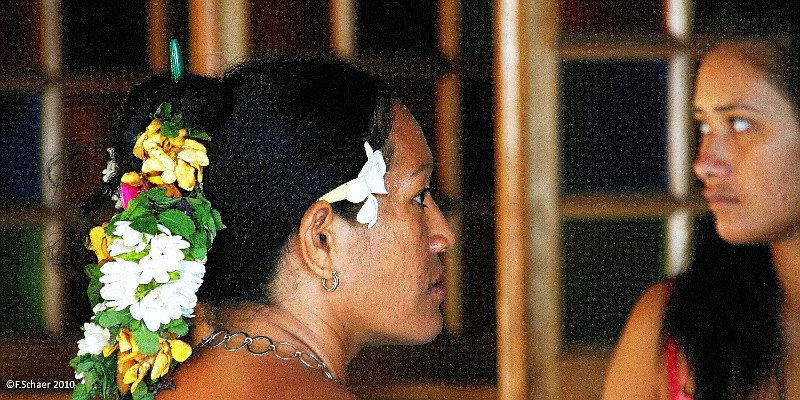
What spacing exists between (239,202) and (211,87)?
6.8 inches

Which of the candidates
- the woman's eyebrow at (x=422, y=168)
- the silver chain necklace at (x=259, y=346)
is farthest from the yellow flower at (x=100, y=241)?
the woman's eyebrow at (x=422, y=168)

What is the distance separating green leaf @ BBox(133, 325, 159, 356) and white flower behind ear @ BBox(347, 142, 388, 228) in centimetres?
→ 31

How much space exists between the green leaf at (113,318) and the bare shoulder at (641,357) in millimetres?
918

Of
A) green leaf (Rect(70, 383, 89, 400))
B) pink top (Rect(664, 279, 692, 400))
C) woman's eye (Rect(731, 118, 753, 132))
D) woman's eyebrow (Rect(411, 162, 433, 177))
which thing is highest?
woman's eye (Rect(731, 118, 753, 132))

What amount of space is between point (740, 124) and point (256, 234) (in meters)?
0.87

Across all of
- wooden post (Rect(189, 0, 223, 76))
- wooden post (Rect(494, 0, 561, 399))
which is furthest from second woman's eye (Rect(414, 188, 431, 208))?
wooden post (Rect(189, 0, 223, 76))

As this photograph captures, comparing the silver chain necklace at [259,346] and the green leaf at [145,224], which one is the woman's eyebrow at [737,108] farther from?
the green leaf at [145,224]

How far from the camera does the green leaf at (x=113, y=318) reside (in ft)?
4.31

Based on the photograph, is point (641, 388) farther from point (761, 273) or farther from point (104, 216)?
point (104, 216)

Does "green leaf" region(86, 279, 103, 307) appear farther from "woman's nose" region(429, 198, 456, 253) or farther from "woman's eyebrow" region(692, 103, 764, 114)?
"woman's eyebrow" region(692, 103, 764, 114)

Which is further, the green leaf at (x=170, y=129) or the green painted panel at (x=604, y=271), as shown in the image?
the green painted panel at (x=604, y=271)

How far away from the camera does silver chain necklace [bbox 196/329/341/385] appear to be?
1.27 metres

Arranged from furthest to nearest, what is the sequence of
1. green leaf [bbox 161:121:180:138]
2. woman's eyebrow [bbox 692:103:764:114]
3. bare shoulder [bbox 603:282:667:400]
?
bare shoulder [bbox 603:282:667:400]
woman's eyebrow [bbox 692:103:764:114]
green leaf [bbox 161:121:180:138]

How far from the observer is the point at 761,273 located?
185 centimetres
